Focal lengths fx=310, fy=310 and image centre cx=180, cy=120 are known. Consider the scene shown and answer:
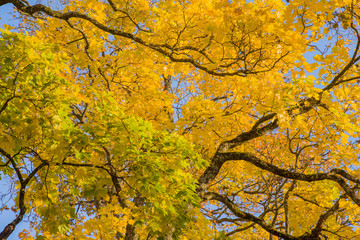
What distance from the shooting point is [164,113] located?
26.9 ft

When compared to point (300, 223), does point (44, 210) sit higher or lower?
lower

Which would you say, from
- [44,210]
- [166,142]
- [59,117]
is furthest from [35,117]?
[166,142]

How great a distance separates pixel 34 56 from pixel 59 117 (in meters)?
1.06

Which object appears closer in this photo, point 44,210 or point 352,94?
point 44,210

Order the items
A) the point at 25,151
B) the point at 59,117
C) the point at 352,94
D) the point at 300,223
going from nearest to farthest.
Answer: the point at 59,117 < the point at 25,151 < the point at 352,94 < the point at 300,223

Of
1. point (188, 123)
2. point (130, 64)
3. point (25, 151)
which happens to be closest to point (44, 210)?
point (25, 151)

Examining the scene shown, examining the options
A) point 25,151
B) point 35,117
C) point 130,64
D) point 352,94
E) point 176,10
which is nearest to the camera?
point 35,117

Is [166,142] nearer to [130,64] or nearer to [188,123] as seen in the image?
[188,123]

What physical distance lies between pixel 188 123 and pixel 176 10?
252 cm

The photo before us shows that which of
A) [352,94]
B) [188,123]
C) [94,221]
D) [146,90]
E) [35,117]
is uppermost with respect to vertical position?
[146,90]

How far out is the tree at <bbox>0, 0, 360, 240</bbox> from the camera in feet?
16.0

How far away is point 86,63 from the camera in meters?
7.94

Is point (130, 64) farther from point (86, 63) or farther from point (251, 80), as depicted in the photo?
point (251, 80)

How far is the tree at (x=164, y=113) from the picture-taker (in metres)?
4.87
